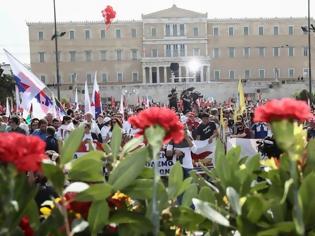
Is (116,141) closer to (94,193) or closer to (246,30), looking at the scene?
(94,193)

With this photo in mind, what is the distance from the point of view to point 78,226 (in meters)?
1.64

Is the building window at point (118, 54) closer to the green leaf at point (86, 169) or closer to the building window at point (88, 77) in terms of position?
the building window at point (88, 77)

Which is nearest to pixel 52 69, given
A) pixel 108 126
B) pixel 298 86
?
pixel 298 86

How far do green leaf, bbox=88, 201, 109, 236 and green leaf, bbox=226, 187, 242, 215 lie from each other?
363mm

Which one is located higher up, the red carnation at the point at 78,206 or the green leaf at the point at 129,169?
the green leaf at the point at 129,169

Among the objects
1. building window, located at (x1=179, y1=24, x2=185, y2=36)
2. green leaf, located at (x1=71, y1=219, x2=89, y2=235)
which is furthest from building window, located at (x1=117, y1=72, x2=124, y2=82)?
green leaf, located at (x1=71, y1=219, x2=89, y2=235)

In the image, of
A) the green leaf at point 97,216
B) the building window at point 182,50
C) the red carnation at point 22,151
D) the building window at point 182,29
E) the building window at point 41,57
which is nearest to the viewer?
the red carnation at point 22,151

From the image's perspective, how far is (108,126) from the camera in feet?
39.5

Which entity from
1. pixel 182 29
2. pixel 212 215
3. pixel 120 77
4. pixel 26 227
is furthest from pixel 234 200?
pixel 182 29

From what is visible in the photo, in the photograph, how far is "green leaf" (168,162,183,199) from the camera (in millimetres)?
1874

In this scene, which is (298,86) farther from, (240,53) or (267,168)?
(267,168)

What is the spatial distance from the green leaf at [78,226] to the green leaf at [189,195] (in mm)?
431

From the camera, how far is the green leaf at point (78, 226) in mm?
1621

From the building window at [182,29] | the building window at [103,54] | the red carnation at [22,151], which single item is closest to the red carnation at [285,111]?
the red carnation at [22,151]
